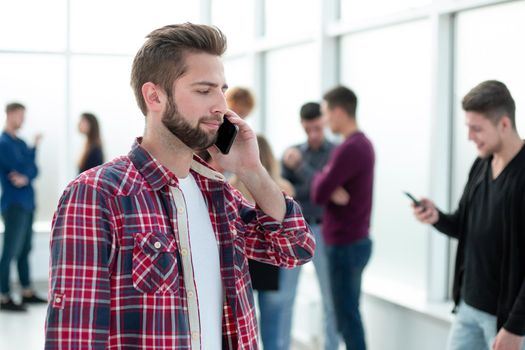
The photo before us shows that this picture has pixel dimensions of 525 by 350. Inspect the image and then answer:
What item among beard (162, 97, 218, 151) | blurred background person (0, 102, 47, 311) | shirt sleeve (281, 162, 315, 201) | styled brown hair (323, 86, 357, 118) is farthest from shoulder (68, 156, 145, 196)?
blurred background person (0, 102, 47, 311)

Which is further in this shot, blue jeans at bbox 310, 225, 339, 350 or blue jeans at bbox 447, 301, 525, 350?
blue jeans at bbox 310, 225, 339, 350

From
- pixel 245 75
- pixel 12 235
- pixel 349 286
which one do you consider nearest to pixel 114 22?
pixel 245 75

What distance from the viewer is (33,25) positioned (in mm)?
7750

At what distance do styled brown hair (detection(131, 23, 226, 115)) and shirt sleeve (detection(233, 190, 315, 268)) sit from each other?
1.15 feet

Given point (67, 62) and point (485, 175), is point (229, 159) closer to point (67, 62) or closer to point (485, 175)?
point (485, 175)

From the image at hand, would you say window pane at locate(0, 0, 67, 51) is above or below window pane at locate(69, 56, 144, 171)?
above

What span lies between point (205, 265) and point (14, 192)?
5066 millimetres

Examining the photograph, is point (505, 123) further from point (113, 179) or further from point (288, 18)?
point (288, 18)

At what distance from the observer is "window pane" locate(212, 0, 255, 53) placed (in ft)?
23.3

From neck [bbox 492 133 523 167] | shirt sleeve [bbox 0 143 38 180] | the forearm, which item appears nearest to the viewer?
the forearm

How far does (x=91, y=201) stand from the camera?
1.47 m

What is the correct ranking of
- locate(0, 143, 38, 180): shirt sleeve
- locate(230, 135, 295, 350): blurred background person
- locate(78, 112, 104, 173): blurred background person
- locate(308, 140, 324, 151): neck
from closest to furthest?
locate(230, 135, 295, 350): blurred background person → locate(308, 140, 324, 151): neck → locate(0, 143, 38, 180): shirt sleeve → locate(78, 112, 104, 173): blurred background person

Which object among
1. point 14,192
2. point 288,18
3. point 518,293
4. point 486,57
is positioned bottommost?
point 518,293

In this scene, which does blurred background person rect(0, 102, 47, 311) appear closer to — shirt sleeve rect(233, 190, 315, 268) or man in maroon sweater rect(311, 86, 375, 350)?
A: man in maroon sweater rect(311, 86, 375, 350)
